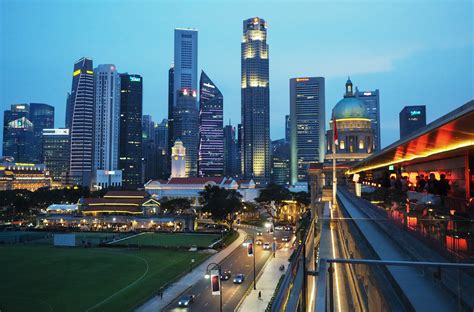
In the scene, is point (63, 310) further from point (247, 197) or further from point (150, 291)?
point (247, 197)

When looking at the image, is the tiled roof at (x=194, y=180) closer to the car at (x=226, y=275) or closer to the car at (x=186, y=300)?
the car at (x=226, y=275)

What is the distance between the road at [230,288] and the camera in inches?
1164

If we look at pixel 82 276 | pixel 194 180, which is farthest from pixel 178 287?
pixel 194 180

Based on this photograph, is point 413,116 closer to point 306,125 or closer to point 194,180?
point 306,125

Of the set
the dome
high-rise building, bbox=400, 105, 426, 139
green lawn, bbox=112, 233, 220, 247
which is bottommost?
green lawn, bbox=112, 233, 220, 247

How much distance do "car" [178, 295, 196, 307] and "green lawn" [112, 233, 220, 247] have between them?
26.4 meters

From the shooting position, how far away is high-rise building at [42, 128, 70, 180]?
196875mm

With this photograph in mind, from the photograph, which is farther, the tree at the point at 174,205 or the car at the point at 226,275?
the tree at the point at 174,205

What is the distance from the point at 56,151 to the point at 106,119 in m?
37.9

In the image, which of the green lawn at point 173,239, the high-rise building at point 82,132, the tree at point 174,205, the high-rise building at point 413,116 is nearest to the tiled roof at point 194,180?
the tree at point 174,205

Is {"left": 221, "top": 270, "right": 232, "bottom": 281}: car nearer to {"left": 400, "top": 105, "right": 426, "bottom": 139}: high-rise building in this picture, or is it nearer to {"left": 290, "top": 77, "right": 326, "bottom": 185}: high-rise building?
{"left": 400, "top": 105, "right": 426, "bottom": 139}: high-rise building

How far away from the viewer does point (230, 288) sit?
114 ft

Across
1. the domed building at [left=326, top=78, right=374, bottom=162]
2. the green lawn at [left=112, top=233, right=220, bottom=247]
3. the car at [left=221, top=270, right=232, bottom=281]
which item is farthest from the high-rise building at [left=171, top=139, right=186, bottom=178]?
Answer: the car at [left=221, top=270, right=232, bottom=281]

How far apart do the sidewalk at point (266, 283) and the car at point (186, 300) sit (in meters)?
3.87
